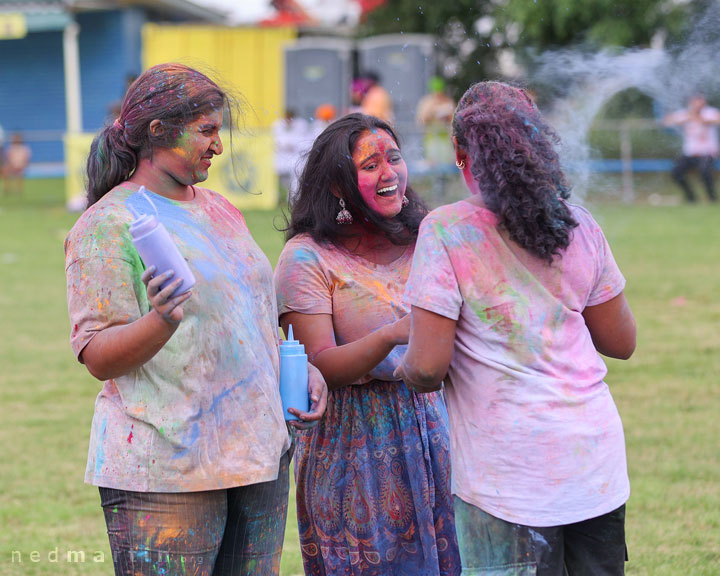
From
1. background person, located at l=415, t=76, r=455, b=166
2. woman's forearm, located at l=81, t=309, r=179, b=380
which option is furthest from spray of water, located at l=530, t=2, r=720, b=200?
woman's forearm, located at l=81, t=309, r=179, b=380

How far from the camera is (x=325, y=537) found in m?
2.85

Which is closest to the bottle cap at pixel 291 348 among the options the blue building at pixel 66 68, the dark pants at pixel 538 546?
the dark pants at pixel 538 546

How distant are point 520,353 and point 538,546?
44 centimetres

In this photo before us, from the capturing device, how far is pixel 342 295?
283 cm

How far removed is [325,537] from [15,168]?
21458mm

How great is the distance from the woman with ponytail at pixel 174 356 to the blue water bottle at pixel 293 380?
0.18ft

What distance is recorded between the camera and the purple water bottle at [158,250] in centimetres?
207

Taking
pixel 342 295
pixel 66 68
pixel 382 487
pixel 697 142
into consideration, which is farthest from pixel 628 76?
pixel 66 68

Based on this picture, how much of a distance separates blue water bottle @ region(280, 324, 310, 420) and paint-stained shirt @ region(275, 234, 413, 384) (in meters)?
0.27

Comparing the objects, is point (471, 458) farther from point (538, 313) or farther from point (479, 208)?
point (479, 208)

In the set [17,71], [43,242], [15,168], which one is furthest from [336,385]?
[17,71]

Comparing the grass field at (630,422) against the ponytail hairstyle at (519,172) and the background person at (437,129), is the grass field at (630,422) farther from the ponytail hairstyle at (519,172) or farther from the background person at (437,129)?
the background person at (437,129)

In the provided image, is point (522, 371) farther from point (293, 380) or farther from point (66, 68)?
point (66, 68)

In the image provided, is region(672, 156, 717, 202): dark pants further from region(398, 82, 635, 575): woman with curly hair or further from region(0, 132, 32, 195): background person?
region(398, 82, 635, 575): woman with curly hair
